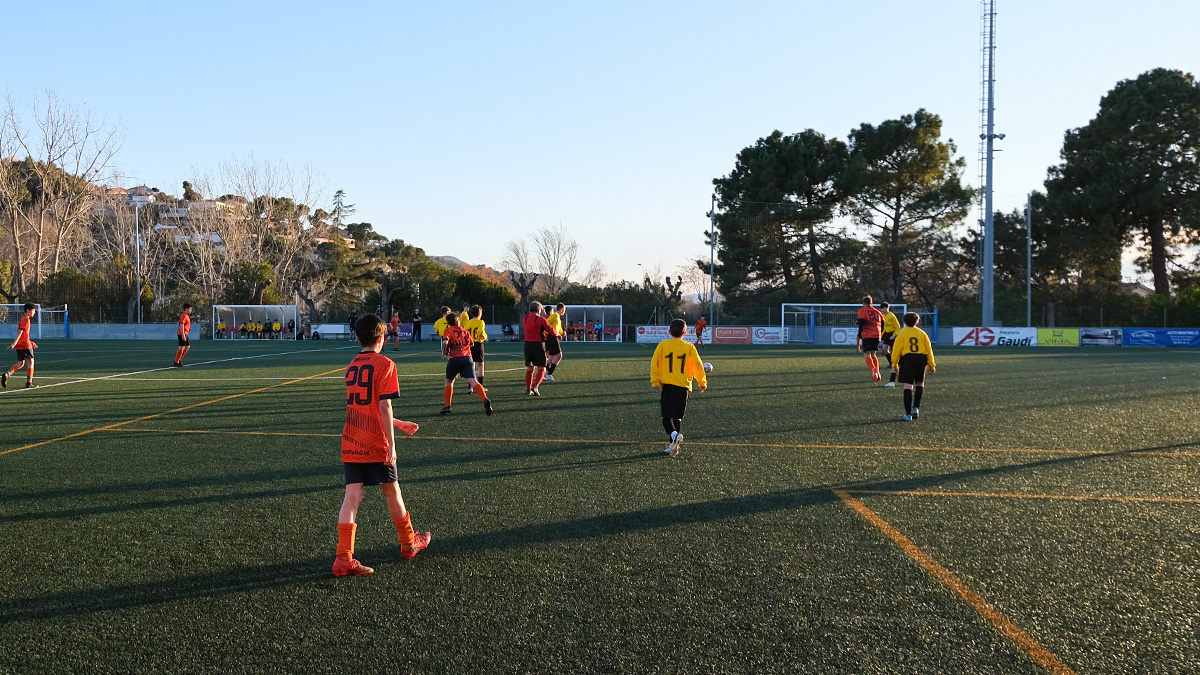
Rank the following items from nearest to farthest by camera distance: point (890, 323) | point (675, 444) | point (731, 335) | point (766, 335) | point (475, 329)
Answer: point (675, 444), point (475, 329), point (890, 323), point (766, 335), point (731, 335)

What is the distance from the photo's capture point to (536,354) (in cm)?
1423

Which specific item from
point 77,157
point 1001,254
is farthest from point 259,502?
point 77,157

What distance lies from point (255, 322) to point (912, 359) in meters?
44.3

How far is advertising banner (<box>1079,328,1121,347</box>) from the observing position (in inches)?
1558

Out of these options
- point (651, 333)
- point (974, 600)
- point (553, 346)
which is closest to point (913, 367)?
point (553, 346)

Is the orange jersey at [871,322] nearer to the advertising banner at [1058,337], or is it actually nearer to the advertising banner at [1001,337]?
the advertising banner at [1001,337]

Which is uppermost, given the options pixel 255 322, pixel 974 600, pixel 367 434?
pixel 255 322

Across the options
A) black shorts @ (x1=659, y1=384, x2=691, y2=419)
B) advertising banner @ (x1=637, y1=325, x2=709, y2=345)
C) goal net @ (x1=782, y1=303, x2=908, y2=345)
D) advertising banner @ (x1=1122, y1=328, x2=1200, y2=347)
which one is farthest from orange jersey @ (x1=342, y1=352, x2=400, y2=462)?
advertising banner @ (x1=1122, y1=328, x2=1200, y2=347)

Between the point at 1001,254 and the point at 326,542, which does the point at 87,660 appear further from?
the point at 1001,254

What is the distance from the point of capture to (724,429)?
1033 cm

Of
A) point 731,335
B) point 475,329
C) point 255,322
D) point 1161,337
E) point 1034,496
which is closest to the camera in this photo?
point 1034,496

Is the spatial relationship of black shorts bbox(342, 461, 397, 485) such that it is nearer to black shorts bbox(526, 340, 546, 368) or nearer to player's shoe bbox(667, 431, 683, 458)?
player's shoe bbox(667, 431, 683, 458)

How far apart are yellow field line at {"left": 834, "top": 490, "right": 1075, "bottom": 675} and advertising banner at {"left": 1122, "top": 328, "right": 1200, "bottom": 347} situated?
137 ft

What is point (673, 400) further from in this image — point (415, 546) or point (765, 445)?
point (415, 546)
